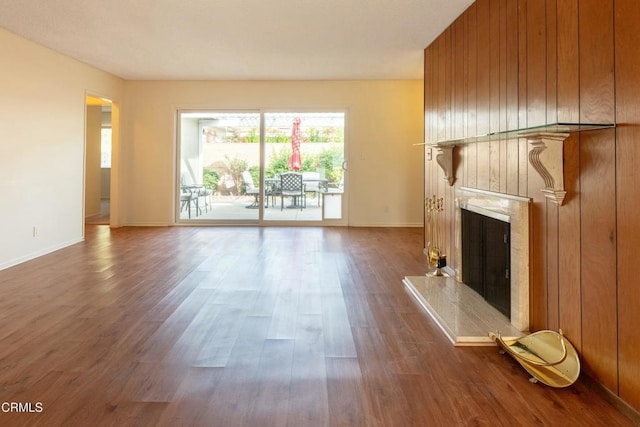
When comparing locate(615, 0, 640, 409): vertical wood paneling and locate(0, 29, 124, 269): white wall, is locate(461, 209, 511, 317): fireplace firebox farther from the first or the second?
locate(0, 29, 124, 269): white wall

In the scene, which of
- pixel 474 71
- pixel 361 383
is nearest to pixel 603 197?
pixel 361 383

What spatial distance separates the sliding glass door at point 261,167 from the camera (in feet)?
24.0

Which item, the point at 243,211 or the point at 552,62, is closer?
the point at 552,62

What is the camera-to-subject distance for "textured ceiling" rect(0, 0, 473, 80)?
377 cm

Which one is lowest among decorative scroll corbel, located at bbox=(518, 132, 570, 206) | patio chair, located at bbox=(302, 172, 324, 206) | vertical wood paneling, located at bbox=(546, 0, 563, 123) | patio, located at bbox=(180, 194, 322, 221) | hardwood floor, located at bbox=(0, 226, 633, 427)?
hardwood floor, located at bbox=(0, 226, 633, 427)

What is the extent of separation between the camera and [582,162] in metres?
1.99

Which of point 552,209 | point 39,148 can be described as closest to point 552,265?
point 552,209

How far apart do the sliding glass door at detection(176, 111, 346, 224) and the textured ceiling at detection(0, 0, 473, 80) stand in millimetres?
1113

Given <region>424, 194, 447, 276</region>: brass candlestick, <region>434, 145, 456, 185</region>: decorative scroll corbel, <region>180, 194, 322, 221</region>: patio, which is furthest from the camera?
<region>180, 194, 322, 221</region>: patio

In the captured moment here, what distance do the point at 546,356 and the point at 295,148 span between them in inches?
231

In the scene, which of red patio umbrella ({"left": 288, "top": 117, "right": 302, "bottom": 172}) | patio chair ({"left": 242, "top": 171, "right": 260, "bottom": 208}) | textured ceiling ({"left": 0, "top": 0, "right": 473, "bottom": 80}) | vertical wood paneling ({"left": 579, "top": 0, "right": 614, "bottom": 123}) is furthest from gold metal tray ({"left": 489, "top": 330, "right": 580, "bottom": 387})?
patio chair ({"left": 242, "top": 171, "right": 260, "bottom": 208})

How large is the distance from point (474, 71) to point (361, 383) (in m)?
2.79

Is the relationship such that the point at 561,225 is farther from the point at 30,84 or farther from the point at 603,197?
the point at 30,84

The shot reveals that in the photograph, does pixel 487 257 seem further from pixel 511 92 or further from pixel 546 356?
pixel 511 92
